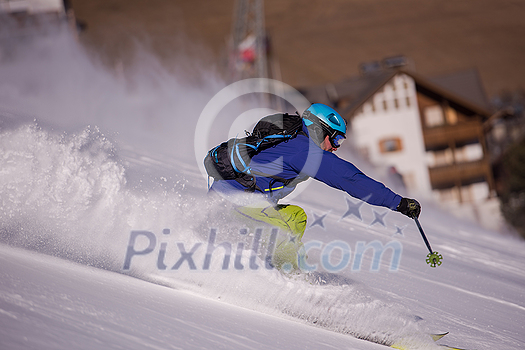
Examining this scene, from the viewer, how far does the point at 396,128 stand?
2336 centimetres

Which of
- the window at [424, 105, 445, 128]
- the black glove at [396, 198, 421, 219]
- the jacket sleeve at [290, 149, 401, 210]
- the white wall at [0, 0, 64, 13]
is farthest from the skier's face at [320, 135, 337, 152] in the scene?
the white wall at [0, 0, 64, 13]

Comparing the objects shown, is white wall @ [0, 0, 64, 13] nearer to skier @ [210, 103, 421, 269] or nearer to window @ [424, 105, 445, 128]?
window @ [424, 105, 445, 128]

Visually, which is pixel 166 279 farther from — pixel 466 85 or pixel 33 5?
pixel 33 5

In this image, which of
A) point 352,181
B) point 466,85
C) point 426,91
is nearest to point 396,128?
point 426,91

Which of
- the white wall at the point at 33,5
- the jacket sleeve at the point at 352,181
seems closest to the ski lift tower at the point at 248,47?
the white wall at the point at 33,5

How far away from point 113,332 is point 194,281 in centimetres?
127

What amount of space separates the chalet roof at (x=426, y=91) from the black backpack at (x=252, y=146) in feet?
66.6

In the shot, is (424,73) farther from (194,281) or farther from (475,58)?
(194,281)

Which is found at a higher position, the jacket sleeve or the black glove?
the jacket sleeve

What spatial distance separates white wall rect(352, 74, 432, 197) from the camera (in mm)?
23203

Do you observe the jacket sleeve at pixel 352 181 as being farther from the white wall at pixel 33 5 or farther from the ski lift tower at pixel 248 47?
the white wall at pixel 33 5

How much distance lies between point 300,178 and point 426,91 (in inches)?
860

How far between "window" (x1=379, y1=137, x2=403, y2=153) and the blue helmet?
20.8 m

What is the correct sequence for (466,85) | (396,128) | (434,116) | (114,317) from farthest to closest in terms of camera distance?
(466,85)
(434,116)
(396,128)
(114,317)
